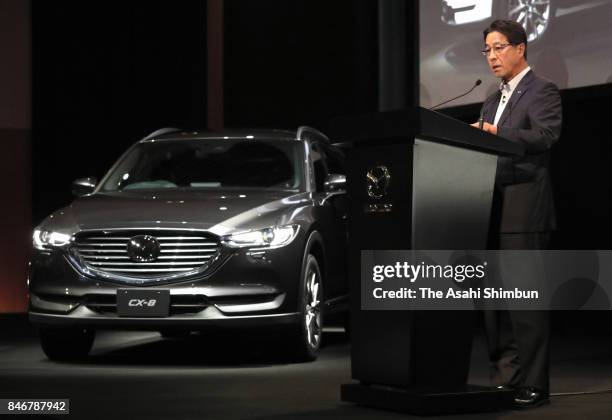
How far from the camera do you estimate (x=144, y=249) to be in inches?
309

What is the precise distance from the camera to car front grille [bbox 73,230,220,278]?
7820mm

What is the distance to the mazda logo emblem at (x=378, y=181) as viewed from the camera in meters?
5.38

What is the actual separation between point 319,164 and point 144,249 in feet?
6.51

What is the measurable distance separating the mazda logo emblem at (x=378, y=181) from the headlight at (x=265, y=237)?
250 cm

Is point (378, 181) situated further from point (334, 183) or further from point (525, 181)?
point (334, 183)

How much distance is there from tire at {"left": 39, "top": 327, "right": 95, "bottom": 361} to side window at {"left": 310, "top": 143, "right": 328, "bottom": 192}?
6.65 ft

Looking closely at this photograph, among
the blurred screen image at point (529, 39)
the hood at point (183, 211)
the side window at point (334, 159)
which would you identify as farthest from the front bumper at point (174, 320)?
the blurred screen image at point (529, 39)

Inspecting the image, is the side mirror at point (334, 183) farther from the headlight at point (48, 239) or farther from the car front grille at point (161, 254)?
the headlight at point (48, 239)

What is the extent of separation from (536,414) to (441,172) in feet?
3.87

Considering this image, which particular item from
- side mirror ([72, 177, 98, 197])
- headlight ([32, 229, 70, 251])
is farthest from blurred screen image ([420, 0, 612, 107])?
headlight ([32, 229, 70, 251])

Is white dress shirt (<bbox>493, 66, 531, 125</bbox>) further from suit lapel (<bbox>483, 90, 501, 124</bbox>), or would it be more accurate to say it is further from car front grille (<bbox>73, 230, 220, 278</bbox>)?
car front grille (<bbox>73, 230, 220, 278</bbox>)

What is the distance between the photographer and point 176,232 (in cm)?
783

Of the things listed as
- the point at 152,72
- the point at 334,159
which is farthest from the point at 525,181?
the point at 152,72

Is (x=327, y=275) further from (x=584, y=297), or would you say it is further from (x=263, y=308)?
(x=584, y=297)
